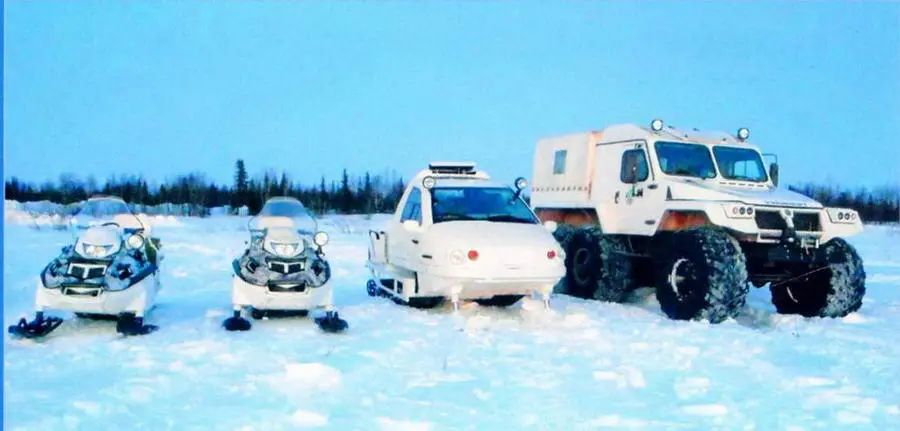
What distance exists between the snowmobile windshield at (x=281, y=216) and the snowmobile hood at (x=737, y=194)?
442cm

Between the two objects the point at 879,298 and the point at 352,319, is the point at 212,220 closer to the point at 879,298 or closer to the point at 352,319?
the point at 352,319

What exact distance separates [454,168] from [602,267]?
2.41m

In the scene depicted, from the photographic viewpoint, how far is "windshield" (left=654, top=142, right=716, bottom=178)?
33.2 ft

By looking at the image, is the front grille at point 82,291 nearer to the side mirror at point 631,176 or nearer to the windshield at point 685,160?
the side mirror at point 631,176

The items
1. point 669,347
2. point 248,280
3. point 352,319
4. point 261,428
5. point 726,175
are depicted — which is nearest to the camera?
point 261,428

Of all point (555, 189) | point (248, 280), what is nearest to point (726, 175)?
point (555, 189)

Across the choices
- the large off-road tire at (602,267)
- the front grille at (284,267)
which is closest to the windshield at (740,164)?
the large off-road tire at (602,267)

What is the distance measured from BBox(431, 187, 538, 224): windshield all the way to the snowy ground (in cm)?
112

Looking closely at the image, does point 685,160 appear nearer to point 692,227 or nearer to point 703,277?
point 692,227

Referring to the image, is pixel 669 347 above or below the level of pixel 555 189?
below

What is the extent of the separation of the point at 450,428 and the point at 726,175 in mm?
6867

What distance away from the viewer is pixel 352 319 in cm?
860

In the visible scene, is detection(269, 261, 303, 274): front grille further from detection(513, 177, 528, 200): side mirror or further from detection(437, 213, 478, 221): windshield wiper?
detection(513, 177, 528, 200): side mirror

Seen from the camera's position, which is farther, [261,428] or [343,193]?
[343,193]
